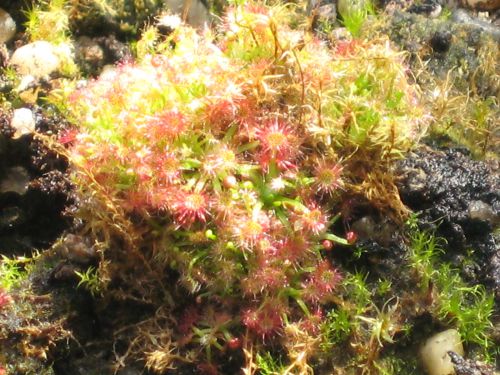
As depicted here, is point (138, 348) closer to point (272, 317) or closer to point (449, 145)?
point (272, 317)

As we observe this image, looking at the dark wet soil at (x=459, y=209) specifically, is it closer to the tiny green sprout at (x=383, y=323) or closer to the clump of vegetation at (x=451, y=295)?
the clump of vegetation at (x=451, y=295)

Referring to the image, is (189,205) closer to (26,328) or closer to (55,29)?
(26,328)

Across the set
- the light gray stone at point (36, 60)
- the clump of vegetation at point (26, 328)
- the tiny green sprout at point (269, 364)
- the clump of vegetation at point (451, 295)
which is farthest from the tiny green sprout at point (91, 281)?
the clump of vegetation at point (451, 295)

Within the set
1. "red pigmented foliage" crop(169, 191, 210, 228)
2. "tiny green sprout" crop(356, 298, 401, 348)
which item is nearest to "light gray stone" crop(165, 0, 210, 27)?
"red pigmented foliage" crop(169, 191, 210, 228)

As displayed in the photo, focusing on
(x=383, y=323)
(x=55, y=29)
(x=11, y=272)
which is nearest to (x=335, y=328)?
(x=383, y=323)

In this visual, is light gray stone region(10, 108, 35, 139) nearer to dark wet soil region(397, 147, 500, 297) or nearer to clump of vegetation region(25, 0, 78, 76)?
clump of vegetation region(25, 0, 78, 76)

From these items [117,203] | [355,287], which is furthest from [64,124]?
[355,287]
